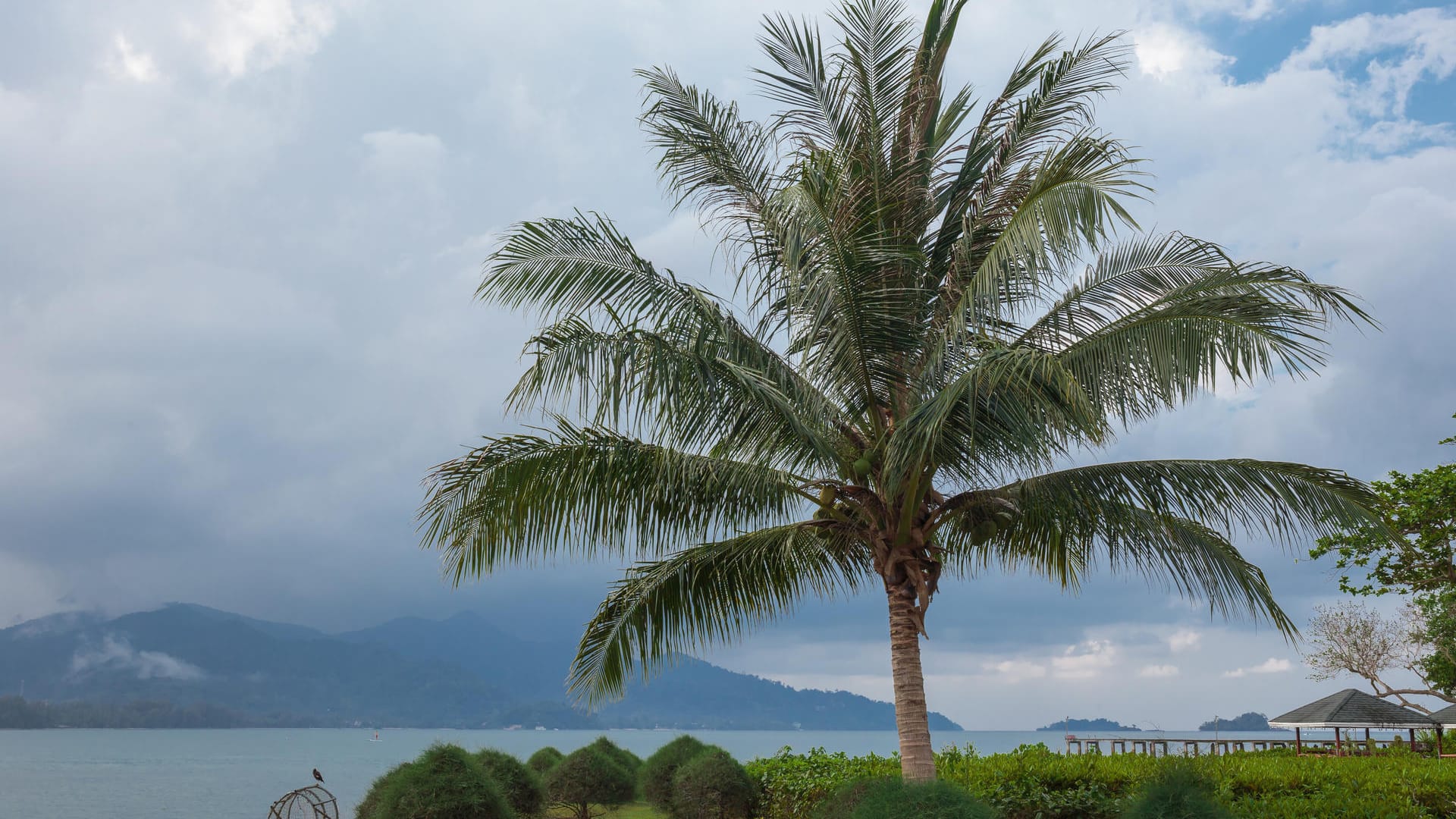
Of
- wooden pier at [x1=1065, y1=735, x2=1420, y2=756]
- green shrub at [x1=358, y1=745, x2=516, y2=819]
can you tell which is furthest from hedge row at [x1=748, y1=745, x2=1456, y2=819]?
wooden pier at [x1=1065, y1=735, x2=1420, y2=756]

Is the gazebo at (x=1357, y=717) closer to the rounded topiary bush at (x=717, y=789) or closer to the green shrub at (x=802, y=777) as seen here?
the green shrub at (x=802, y=777)

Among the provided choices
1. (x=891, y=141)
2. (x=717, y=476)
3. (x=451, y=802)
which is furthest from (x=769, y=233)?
(x=451, y=802)

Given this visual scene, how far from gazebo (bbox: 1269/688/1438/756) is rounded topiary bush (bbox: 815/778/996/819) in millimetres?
16764

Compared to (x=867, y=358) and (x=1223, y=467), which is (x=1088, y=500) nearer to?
(x=1223, y=467)

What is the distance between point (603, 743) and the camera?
18156mm

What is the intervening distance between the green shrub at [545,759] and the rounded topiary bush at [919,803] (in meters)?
13.1

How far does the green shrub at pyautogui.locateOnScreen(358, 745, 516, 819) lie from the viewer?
1094 centimetres

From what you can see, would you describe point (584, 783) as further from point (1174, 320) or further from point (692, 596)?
point (1174, 320)

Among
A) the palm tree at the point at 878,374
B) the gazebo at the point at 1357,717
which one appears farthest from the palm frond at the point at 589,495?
the gazebo at the point at 1357,717

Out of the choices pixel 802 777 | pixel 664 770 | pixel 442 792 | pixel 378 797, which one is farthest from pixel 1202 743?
→ pixel 442 792

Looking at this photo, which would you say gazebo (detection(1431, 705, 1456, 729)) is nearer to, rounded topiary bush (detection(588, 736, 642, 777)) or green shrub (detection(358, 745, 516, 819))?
rounded topiary bush (detection(588, 736, 642, 777))

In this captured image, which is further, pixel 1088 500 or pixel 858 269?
pixel 1088 500

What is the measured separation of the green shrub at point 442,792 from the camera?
1094 centimetres

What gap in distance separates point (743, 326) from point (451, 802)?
19.4 ft
